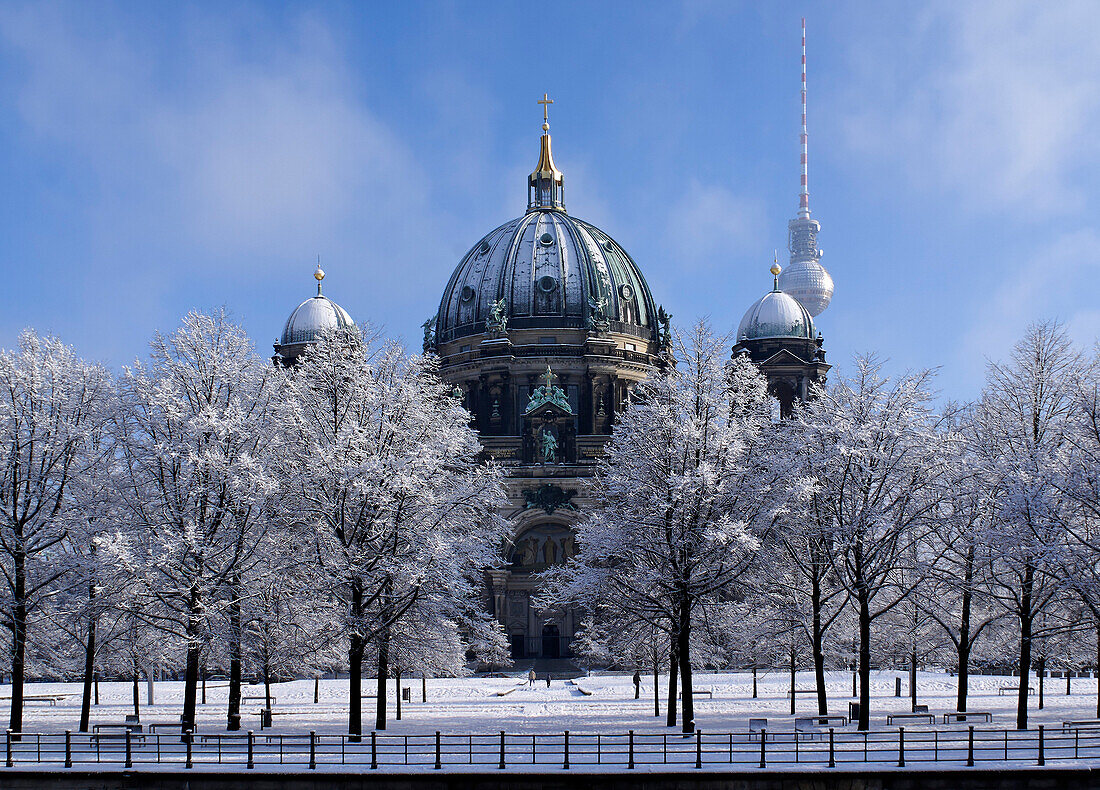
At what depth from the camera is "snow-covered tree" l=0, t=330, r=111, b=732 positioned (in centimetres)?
3734

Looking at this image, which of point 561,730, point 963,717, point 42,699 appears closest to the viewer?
point 561,730

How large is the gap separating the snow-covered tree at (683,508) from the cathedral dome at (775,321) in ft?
207

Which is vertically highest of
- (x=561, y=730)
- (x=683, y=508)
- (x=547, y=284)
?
(x=547, y=284)

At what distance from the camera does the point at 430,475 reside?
3866 cm

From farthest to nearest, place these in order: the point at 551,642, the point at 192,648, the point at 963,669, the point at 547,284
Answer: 1. the point at 547,284
2. the point at 551,642
3. the point at 963,669
4. the point at 192,648

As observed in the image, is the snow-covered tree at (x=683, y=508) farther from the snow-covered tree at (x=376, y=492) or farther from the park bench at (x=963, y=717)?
the park bench at (x=963, y=717)

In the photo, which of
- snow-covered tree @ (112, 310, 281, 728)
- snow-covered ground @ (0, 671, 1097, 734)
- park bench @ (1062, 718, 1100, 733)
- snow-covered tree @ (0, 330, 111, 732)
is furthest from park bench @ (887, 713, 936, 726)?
snow-covered tree @ (0, 330, 111, 732)

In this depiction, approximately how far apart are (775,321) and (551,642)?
113 feet

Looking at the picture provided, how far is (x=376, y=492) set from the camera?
116 feet

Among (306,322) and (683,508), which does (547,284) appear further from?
(683,508)

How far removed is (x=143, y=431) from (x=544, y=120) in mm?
88995

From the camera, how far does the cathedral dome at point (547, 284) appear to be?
4151 inches

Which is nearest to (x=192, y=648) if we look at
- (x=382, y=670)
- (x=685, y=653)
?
(x=382, y=670)

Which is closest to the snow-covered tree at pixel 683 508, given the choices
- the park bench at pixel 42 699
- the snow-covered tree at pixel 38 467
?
the snow-covered tree at pixel 38 467
